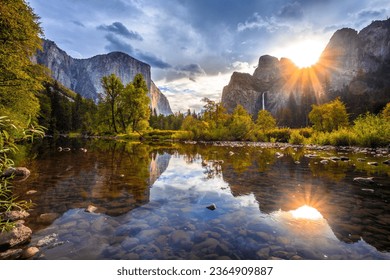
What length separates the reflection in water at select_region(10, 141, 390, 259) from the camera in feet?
10.4

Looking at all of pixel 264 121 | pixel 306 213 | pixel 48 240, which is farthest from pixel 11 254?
pixel 264 121

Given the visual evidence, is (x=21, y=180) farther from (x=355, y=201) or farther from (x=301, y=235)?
(x=355, y=201)

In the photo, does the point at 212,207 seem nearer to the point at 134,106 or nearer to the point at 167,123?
the point at 134,106

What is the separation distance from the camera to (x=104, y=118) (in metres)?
54.7

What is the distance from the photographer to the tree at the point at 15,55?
11.5 m

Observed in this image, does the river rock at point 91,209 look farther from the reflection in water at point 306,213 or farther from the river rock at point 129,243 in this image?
the reflection in water at point 306,213

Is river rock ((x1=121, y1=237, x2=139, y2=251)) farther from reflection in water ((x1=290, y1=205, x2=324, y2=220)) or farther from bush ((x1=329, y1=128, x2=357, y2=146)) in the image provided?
bush ((x1=329, y1=128, x2=357, y2=146))

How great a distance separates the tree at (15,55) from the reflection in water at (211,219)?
837 cm

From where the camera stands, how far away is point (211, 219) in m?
4.33

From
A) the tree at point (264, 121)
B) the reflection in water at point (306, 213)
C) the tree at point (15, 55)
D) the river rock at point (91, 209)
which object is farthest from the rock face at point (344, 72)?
the river rock at point (91, 209)

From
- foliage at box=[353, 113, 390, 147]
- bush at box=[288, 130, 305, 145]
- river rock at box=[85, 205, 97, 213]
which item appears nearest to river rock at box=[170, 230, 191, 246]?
river rock at box=[85, 205, 97, 213]
